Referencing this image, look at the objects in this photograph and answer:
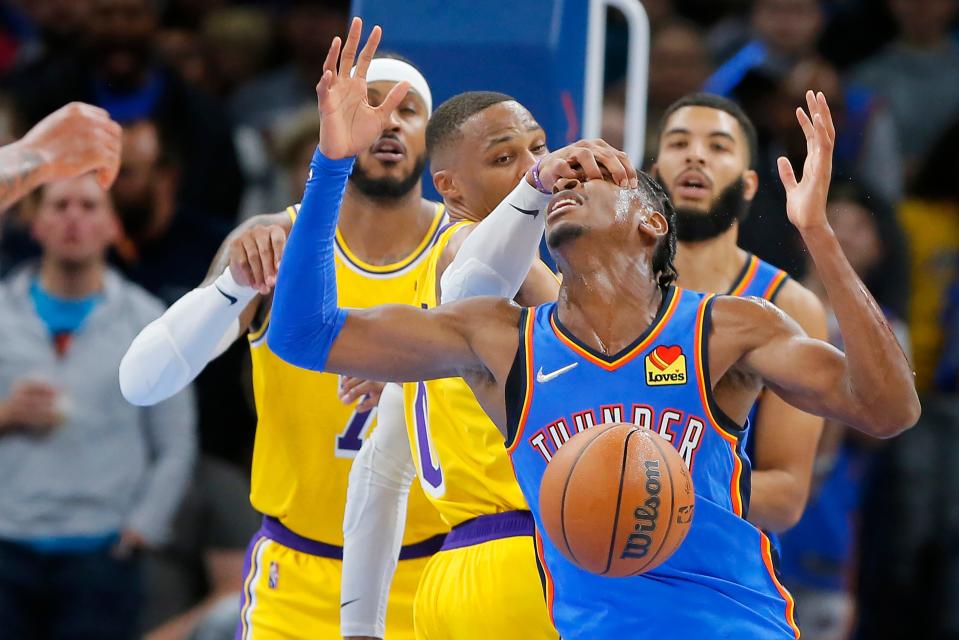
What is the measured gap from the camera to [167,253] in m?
7.52

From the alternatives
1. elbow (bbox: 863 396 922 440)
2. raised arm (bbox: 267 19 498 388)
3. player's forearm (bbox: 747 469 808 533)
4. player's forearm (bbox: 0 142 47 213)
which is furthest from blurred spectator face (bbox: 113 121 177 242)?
elbow (bbox: 863 396 922 440)

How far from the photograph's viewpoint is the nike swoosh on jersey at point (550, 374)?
3.85 meters

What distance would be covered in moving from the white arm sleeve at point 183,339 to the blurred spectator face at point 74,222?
2204mm

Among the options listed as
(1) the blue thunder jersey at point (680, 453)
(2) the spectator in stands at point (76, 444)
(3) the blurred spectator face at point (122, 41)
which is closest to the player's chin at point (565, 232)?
(1) the blue thunder jersey at point (680, 453)

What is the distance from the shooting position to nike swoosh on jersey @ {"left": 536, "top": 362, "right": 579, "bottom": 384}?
385 cm

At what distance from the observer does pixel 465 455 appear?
444 cm

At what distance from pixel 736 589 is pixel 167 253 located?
4.35 metres

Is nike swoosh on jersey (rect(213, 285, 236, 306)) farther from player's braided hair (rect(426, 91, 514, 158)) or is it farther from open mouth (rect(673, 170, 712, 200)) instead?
open mouth (rect(673, 170, 712, 200))

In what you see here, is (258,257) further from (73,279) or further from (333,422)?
(73,279)

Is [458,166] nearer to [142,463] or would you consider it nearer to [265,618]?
[265,618]

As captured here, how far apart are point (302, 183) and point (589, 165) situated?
3.89m

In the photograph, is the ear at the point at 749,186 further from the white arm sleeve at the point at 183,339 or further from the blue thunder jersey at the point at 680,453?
the white arm sleeve at the point at 183,339

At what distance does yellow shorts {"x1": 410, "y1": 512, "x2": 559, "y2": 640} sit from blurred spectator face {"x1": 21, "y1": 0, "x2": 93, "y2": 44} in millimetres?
5697

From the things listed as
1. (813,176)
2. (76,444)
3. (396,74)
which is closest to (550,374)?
(813,176)
